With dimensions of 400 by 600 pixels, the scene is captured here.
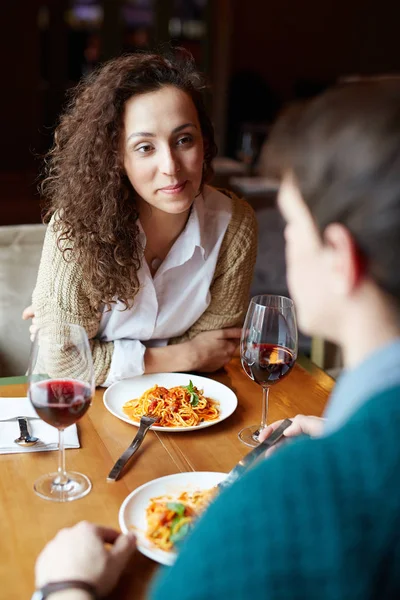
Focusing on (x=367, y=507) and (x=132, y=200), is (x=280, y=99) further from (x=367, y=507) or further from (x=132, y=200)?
(x=367, y=507)

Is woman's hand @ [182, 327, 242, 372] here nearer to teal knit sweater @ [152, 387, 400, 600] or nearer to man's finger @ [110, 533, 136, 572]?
man's finger @ [110, 533, 136, 572]

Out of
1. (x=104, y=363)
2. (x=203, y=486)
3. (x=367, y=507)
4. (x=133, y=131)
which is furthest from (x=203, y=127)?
(x=367, y=507)

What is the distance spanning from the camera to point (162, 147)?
5.84ft

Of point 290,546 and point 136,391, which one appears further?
point 136,391

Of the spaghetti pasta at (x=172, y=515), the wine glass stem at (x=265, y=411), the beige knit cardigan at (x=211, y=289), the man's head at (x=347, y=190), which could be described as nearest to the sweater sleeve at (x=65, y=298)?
the beige knit cardigan at (x=211, y=289)

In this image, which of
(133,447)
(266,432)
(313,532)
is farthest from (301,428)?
(313,532)

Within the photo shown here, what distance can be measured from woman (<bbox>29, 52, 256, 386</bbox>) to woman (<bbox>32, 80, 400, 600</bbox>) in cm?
88

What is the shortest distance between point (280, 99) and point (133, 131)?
6.74 metres

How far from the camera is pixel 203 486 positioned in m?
1.26

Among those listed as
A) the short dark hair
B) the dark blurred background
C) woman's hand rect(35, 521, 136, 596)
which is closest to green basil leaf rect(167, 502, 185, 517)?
woman's hand rect(35, 521, 136, 596)

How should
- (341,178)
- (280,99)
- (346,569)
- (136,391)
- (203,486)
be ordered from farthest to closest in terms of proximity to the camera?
(280,99)
(136,391)
(203,486)
(341,178)
(346,569)

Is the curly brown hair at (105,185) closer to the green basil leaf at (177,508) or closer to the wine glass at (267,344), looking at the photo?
the wine glass at (267,344)

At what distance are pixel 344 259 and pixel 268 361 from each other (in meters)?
0.67

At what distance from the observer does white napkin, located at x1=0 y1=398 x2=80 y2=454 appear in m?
1.38
